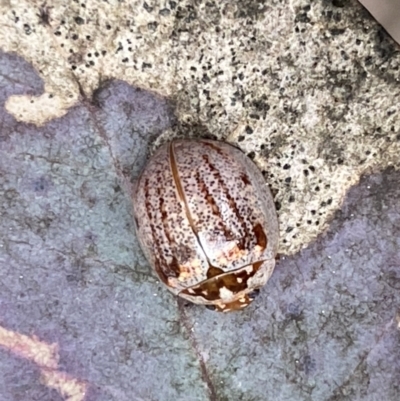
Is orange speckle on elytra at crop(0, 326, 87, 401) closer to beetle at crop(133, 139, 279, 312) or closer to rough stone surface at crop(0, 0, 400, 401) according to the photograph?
rough stone surface at crop(0, 0, 400, 401)

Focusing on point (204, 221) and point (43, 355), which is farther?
point (43, 355)

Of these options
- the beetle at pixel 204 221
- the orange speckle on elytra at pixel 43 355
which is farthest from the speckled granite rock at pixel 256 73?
the orange speckle on elytra at pixel 43 355

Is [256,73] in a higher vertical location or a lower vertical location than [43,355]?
higher

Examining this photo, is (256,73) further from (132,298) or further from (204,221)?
(132,298)

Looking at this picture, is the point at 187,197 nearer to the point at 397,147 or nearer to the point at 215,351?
the point at 215,351

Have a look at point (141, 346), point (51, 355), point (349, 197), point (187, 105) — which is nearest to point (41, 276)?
point (51, 355)

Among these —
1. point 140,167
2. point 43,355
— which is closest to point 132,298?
point 43,355

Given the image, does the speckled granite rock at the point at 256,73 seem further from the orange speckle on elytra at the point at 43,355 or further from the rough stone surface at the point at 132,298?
the orange speckle on elytra at the point at 43,355

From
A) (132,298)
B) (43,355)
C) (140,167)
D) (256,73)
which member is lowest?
(43,355)
